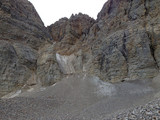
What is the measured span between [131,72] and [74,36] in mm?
23387

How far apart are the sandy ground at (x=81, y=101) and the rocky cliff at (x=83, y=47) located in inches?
109

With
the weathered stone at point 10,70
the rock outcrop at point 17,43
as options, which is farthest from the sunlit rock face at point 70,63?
the weathered stone at point 10,70

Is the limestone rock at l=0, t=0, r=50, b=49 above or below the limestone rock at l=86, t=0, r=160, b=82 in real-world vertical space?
above

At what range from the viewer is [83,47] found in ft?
102

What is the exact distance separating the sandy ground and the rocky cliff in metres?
2.78

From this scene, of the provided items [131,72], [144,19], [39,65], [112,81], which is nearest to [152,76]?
[131,72]

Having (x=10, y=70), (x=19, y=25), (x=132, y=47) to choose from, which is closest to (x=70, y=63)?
(x=10, y=70)

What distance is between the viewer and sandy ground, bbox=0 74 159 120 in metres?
9.50

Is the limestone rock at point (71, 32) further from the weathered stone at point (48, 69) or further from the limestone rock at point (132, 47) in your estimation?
the limestone rock at point (132, 47)

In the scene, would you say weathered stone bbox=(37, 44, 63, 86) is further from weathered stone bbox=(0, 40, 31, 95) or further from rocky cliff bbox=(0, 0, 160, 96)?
weathered stone bbox=(0, 40, 31, 95)

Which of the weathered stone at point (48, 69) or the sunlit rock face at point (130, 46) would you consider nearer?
the sunlit rock face at point (130, 46)

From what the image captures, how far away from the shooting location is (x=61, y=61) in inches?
1139

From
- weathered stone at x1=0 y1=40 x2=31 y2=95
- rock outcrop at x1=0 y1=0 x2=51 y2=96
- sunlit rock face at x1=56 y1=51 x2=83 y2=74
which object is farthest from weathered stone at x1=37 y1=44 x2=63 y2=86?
weathered stone at x1=0 y1=40 x2=31 y2=95

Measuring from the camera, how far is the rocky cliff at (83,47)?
18.0 m
